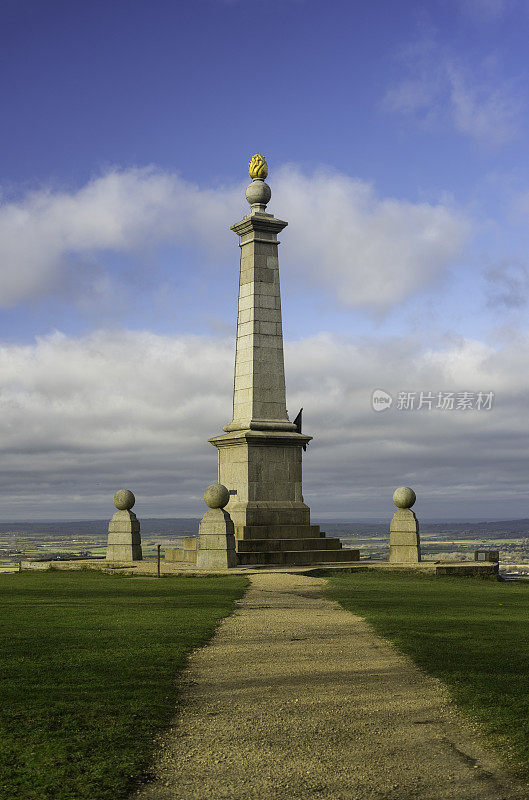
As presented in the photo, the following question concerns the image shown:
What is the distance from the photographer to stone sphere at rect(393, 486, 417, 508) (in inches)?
1128

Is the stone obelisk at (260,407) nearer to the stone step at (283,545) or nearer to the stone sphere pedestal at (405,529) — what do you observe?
the stone step at (283,545)

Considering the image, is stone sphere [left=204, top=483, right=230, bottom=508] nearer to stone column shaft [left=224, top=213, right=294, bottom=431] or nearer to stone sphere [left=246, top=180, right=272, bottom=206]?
stone column shaft [left=224, top=213, right=294, bottom=431]

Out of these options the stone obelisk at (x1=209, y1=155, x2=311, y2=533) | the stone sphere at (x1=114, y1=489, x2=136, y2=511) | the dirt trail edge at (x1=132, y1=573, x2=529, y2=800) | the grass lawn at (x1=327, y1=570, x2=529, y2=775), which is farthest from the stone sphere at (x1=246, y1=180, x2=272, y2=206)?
the dirt trail edge at (x1=132, y1=573, x2=529, y2=800)

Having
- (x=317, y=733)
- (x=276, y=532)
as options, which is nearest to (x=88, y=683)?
(x=317, y=733)

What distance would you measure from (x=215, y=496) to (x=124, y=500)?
20.0ft

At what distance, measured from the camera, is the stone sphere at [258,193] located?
31.0 meters

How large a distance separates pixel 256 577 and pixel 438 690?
1402 cm

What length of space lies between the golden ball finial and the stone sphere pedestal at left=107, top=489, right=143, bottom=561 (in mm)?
12722

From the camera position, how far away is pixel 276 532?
92.2ft

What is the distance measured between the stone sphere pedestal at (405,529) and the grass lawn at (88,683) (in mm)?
12546

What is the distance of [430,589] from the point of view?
2017 cm

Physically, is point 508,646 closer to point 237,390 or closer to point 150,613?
point 150,613

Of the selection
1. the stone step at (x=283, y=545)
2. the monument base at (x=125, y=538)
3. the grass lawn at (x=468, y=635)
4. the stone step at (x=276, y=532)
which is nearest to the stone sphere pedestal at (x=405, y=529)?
the stone step at (x=283, y=545)

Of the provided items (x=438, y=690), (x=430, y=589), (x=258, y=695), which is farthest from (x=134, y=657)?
(x=430, y=589)
